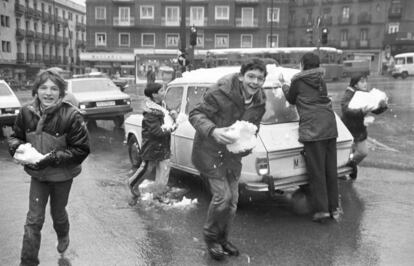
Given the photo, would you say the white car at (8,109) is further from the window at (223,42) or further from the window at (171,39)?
the window at (223,42)

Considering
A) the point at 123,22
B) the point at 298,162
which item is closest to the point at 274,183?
the point at 298,162

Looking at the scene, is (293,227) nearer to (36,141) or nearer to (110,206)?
(110,206)

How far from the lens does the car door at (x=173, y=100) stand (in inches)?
268

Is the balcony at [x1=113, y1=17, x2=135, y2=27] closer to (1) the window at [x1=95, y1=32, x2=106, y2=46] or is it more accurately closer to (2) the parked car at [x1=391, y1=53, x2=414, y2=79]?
(1) the window at [x1=95, y1=32, x2=106, y2=46]

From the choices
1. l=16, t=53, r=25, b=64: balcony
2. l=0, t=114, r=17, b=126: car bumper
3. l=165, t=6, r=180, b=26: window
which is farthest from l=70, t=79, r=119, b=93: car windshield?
l=16, t=53, r=25, b=64: balcony

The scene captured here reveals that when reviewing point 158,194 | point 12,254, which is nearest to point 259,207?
point 158,194

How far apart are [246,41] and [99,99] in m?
48.4

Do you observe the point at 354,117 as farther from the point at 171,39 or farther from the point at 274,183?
the point at 171,39

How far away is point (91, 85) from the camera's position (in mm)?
14641

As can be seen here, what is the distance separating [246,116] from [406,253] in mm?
2101

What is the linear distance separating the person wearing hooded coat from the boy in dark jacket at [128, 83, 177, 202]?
64.8 inches

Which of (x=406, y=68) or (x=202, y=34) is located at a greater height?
(x=202, y=34)

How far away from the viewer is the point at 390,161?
894 centimetres

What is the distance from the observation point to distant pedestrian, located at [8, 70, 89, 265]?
150 inches
